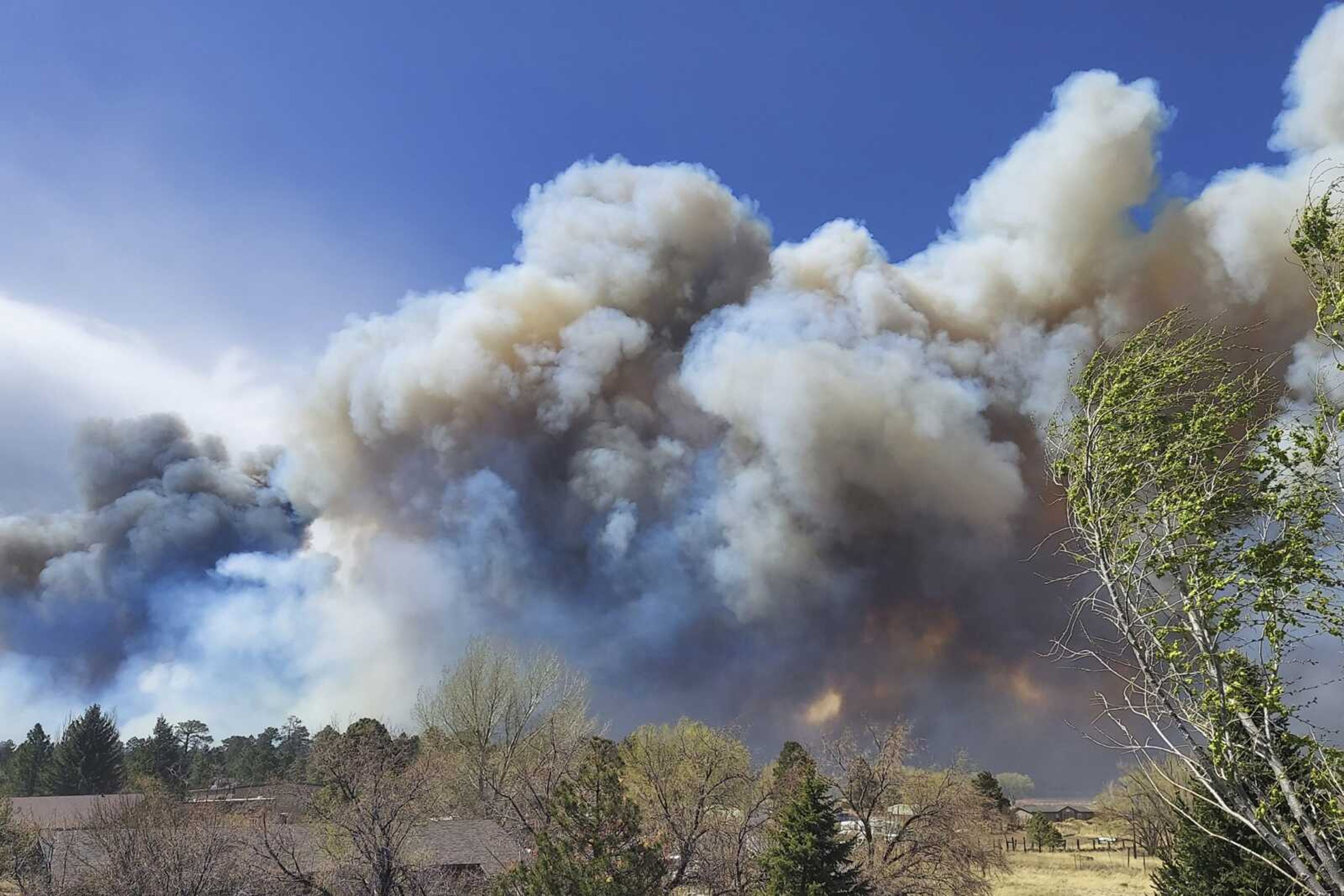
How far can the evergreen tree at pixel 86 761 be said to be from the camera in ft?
237

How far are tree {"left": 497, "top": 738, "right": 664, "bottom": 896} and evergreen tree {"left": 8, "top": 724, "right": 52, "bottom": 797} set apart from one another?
79548 mm

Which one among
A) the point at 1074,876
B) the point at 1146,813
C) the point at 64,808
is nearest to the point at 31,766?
the point at 64,808

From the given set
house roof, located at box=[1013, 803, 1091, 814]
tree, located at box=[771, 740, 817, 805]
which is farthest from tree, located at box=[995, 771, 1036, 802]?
tree, located at box=[771, 740, 817, 805]

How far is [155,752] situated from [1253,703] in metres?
98.8

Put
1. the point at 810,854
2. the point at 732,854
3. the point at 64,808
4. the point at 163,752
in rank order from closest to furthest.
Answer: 1. the point at 810,854
2. the point at 732,854
3. the point at 64,808
4. the point at 163,752

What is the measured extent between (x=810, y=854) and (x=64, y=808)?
52999 millimetres

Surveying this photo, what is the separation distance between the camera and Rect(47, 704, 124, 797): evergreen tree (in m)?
72.4

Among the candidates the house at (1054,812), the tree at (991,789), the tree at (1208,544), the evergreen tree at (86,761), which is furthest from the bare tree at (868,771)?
the evergreen tree at (86,761)

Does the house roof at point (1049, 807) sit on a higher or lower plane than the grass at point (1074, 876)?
higher

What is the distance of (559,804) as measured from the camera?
17.7 meters

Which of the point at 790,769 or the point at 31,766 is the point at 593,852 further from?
the point at 31,766

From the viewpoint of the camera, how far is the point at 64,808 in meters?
51.9

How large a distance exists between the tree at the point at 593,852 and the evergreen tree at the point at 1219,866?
37.0ft

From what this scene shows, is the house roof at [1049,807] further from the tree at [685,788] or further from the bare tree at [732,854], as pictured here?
the bare tree at [732,854]
